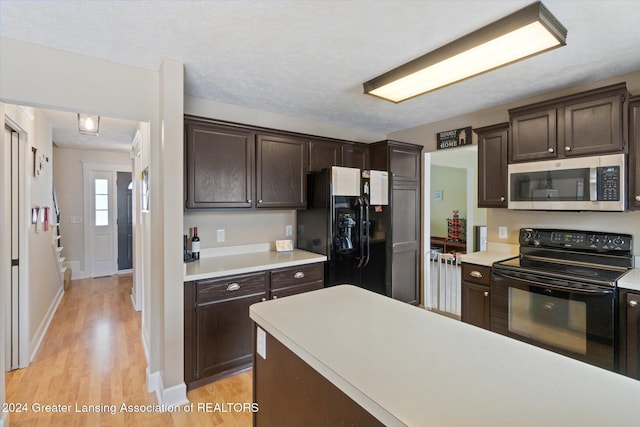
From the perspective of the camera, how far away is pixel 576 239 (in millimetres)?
2535

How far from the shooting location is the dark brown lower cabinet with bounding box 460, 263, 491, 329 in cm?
262

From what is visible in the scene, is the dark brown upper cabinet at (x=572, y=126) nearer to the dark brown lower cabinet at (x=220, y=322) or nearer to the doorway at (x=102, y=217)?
the dark brown lower cabinet at (x=220, y=322)

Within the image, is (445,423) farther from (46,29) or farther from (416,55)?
(46,29)

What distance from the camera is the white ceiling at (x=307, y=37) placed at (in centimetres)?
156

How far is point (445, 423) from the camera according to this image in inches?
26.3

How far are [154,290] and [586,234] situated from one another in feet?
11.6

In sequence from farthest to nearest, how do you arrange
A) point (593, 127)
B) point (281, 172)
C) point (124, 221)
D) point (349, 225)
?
point (124, 221)
point (349, 225)
point (281, 172)
point (593, 127)

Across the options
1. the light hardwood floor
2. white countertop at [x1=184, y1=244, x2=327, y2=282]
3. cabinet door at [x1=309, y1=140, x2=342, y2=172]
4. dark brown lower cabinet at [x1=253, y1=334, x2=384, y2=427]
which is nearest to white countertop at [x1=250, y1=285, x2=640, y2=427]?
dark brown lower cabinet at [x1=253, y1=334, x2=384, y2=427]

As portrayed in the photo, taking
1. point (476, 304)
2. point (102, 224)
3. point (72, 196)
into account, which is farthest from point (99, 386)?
point (72, 196)

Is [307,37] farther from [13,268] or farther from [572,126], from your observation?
[13,268]

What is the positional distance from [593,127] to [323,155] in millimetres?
2333

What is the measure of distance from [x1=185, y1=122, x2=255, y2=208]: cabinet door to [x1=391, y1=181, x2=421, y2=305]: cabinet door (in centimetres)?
174

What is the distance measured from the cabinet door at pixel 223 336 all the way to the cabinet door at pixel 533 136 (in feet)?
8.59

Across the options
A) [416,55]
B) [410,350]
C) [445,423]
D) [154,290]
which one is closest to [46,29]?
[154,290]
